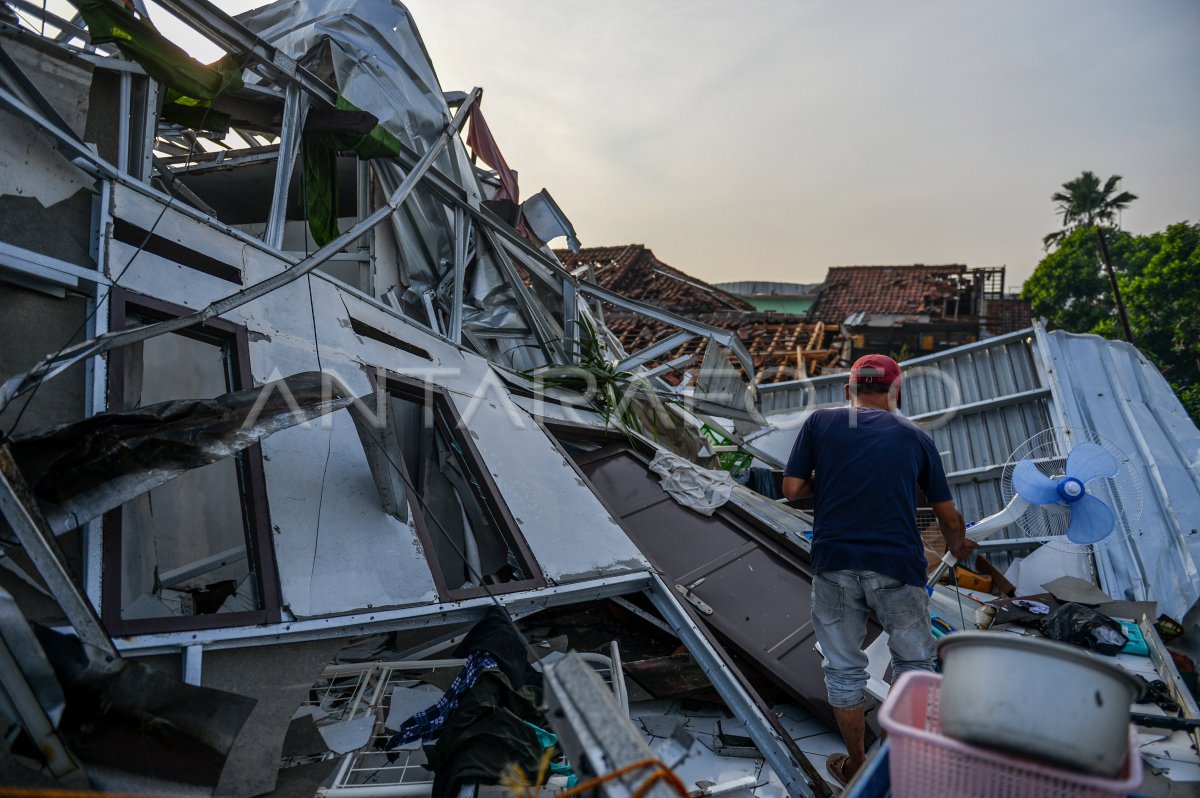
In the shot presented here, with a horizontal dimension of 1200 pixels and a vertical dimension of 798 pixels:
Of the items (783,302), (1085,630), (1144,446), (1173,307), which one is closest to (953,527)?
(1085,630)

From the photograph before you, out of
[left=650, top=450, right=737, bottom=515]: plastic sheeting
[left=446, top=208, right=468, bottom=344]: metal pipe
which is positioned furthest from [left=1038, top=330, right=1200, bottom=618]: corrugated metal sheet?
[left=446, top=208, right=468, bottom=344]: metal pipe

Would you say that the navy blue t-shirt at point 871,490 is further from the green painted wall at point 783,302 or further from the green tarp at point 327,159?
the green painted wall at point 783,302

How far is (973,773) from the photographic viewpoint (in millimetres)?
1465

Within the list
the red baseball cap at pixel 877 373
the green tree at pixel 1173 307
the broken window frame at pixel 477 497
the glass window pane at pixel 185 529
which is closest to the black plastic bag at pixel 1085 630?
the red baseball cap at pixel 877 373

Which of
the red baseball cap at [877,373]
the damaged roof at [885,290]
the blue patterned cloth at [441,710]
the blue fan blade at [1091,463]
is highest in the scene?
the damaged roof at [885,290]

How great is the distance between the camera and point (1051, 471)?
463 cm

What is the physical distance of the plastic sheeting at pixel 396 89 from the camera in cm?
531

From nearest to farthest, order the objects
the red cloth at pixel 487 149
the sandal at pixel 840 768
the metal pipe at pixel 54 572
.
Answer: the metal pipe at pixel 54 572
the sandal at pixel 840 768
the red cloth at pixel 487 149

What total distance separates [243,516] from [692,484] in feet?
9.64

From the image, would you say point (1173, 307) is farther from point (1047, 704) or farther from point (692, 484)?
point (1047, 704)

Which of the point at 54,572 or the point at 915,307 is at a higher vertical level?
the point at 915,307

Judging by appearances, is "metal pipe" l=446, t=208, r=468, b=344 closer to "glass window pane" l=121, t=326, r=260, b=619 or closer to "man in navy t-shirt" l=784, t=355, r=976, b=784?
"glass window pane" l=121, t=326, r=260, b=619

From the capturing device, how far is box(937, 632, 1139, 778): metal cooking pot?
1.37 meters

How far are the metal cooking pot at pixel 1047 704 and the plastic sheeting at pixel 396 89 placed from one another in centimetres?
454
